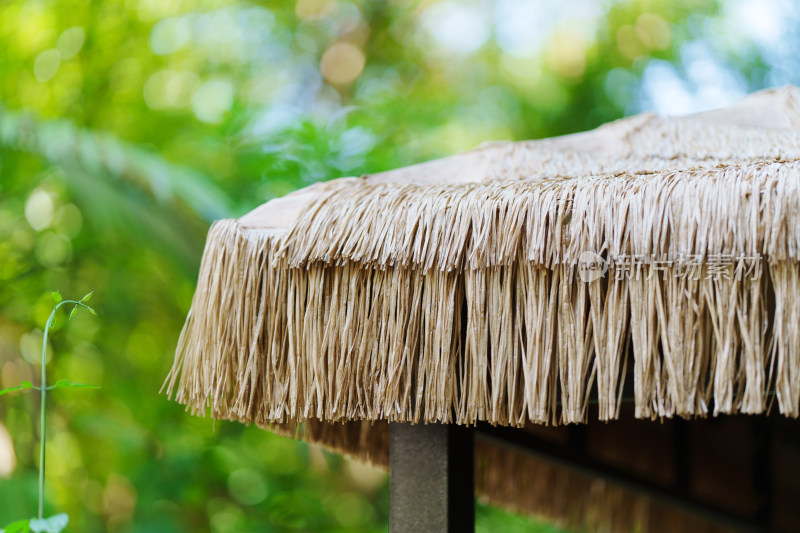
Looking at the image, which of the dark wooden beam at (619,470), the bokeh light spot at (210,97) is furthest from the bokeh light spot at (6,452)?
the bokeh light spot at (210,97)

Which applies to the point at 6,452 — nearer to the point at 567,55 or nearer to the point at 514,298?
the point at 514,298

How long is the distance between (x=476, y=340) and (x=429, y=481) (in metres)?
0.31

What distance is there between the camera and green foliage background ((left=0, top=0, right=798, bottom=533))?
285 centimetres

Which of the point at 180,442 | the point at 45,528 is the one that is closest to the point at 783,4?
the point at 180,442

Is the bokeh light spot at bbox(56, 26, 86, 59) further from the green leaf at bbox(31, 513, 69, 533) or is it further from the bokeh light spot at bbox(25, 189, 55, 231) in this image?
the green leaf at bbox(31, 513, 69, 533)

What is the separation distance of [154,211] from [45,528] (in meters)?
1.55

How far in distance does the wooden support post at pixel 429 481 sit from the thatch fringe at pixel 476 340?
7.1 inches

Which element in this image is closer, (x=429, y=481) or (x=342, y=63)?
(x=429, y=481)

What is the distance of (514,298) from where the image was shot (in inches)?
35.2

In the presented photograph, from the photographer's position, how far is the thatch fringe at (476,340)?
78 centimetres

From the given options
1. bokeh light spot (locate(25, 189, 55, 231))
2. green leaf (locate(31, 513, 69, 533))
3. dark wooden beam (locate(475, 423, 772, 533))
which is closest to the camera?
green leaf (locate(31, 513, 69, 533))

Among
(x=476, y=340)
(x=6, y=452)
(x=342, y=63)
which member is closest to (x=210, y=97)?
(x=342, y=63)

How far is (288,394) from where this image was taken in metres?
1.00

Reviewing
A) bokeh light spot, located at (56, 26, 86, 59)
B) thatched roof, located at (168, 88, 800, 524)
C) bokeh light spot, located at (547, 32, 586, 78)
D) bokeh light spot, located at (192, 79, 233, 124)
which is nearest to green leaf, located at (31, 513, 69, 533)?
thatched roof, located at (168, 88, 800, 524)
